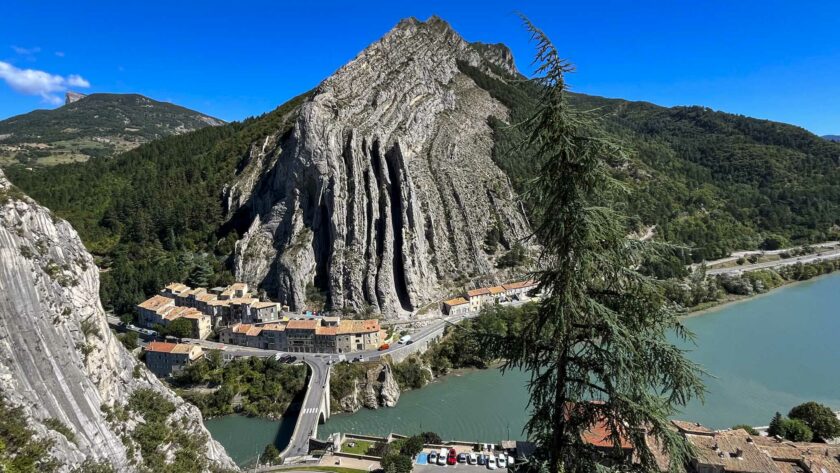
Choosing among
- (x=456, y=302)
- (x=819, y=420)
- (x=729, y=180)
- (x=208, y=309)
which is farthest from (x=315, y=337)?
(x=729, y=180)

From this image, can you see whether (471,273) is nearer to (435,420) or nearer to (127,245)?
(435,420)

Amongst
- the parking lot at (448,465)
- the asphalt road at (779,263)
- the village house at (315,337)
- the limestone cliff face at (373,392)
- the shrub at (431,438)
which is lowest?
the parking lot at (448,465)

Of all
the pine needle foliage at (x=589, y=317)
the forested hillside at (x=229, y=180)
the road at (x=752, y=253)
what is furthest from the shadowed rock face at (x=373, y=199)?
the pine needle foliage at (x=589, y=317)

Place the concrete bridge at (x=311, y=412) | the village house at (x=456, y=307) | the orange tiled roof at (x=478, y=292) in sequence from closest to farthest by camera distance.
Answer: the concrete bridge at (x=311, y=412) → the village house at (x=456, y=307) → the orange tiled roof at (x=478, y=292)

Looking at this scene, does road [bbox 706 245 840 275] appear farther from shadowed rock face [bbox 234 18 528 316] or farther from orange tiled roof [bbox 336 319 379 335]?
orange tiled roof [bbox 336 319 379 335]

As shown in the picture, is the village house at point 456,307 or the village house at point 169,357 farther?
the village house at point 456,307

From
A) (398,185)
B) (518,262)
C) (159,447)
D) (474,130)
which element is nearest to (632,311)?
(159,447)

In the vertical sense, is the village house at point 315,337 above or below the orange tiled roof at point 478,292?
below

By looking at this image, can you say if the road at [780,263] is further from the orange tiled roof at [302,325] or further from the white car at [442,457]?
the white car at [442,457]
